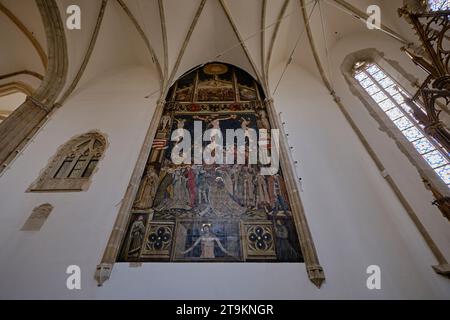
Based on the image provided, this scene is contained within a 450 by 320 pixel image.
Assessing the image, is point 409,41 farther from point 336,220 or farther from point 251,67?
point 336,220

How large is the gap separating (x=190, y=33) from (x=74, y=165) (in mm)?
6829

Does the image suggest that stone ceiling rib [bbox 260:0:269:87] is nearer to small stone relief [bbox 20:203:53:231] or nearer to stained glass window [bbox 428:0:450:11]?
stained glass window [bbox 428:0:450:11]

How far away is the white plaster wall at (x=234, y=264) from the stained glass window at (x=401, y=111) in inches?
46.7

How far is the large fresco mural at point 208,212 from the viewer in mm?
4855

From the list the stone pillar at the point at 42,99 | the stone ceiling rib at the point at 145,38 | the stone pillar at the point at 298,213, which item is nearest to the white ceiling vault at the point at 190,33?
the stone ceiling rib at the point at 145,38

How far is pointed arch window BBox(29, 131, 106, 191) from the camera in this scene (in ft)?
19.5

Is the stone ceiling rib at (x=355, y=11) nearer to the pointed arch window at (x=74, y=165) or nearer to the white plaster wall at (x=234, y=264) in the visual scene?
the white plaster wall at (x=234, y=264)

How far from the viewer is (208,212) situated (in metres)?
5.54

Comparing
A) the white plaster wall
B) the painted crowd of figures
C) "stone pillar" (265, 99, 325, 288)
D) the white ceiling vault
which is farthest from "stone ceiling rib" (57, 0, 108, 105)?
"stone pillar" (265, 99, 325, 288)

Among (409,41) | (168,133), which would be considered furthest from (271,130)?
(409,41)

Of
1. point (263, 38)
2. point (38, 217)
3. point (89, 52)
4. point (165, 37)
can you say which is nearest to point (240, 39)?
point (263, 38)

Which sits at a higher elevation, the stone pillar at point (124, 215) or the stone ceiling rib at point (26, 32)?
the stone ceiling rib at point (26, 32)

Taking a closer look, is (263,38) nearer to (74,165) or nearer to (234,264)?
(74,165)

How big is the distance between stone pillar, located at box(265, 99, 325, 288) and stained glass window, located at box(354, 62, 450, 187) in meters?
2.92
